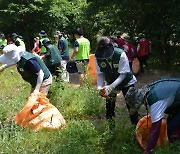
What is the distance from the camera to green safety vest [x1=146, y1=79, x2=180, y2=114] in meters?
3.77

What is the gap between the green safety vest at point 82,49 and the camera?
9.04 metres

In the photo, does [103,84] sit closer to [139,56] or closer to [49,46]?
[49,46]

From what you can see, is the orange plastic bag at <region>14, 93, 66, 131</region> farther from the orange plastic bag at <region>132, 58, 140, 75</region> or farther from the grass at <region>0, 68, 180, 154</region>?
the orange plastic bag at <region>132, 58, 140, 75</region>

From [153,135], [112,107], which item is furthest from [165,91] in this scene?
[112,107]

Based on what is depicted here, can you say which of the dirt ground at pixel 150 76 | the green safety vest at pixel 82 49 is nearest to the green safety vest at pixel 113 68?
the green safety vest at pixel 82 49

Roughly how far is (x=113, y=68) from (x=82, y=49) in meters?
4.38

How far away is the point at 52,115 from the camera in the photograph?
5414 millimetres

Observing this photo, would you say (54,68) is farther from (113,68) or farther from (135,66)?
(113,68)

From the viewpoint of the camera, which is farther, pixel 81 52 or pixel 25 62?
pixel 81 52

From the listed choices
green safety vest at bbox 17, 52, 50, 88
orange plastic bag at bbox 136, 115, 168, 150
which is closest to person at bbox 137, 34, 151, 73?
green safety vest at bbox 17, 52, 50, 88

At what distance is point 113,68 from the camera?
476 cm

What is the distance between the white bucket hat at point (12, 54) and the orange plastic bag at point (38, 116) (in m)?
0.58

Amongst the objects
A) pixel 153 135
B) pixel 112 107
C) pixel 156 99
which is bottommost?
pixel 112 107

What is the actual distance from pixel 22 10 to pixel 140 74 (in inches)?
391
